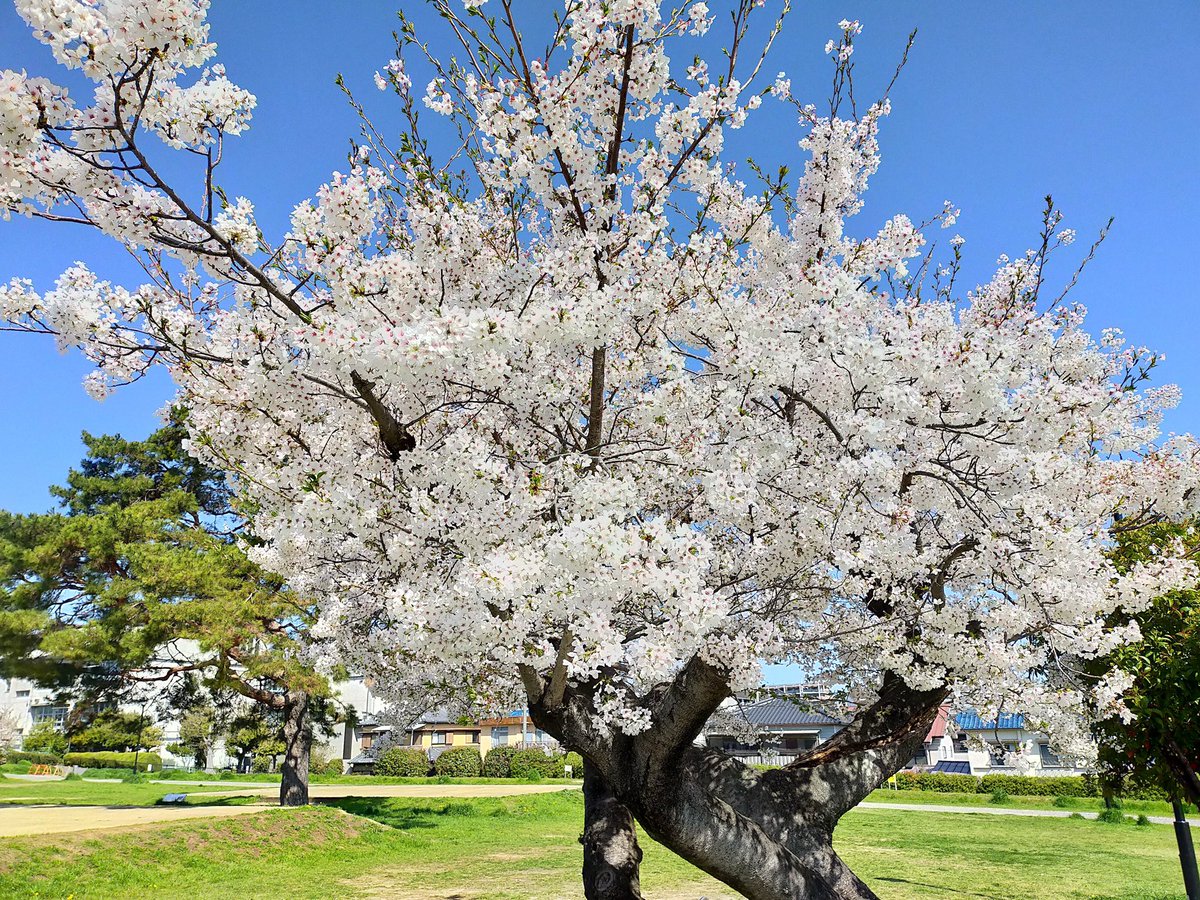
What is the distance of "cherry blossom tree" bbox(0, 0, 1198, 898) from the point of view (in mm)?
4586

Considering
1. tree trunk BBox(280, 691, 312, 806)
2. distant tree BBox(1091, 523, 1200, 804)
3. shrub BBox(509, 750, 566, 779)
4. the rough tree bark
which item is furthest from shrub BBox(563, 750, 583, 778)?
the rough tree bark

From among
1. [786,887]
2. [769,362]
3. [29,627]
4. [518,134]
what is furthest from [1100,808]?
[29,627]

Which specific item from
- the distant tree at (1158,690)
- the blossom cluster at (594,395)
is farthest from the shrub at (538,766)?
the blossom cluster at (594,395)

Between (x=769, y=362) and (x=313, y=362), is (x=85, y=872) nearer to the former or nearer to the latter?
(x=313, y=362)

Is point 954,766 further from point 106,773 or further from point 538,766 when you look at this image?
point 106,773

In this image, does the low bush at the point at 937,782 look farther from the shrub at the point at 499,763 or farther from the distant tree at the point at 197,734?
the distant tree at the point at 197,734

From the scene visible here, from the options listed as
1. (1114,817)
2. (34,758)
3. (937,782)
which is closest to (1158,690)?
(1114,817)

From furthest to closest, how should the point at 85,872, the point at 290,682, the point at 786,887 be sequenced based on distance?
the point at 290,682, the point at 85,872, the point at 786,887

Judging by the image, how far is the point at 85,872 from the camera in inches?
457

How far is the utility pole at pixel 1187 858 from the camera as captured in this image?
8.91 m

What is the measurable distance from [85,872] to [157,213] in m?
12.0

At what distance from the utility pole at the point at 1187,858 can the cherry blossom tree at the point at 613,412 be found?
3.41 metres

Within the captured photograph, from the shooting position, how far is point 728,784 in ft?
22.7

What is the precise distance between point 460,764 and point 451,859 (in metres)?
27.4
